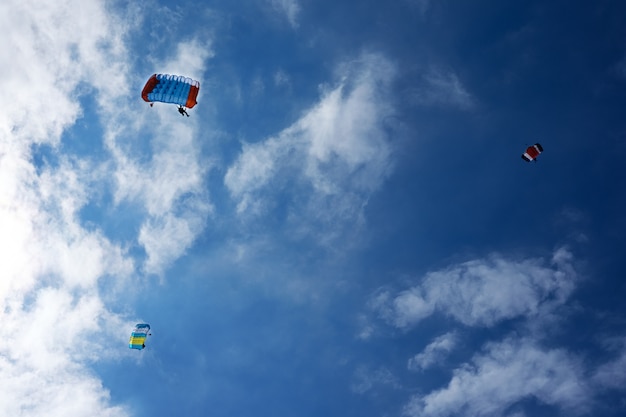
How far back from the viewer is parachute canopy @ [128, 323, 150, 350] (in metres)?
64.4

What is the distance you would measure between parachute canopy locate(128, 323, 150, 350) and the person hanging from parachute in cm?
3021

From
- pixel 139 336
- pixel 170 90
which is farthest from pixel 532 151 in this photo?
pixel 139 336

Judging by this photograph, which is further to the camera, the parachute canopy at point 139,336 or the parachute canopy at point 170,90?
the parachute canopy at point 139,336

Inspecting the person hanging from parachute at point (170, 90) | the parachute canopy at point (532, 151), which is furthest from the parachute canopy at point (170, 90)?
the parachute canopy at point (532, 151)

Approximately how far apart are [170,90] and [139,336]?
107ft

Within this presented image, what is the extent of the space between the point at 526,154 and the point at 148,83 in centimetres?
4522

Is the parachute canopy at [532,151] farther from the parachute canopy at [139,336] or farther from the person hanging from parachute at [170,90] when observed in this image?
the parachute canopy at [139,336]

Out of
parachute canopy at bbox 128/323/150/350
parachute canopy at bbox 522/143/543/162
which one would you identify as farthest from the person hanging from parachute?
parachute canopy at bbox 522/143/543/162

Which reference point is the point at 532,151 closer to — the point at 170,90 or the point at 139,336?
the point at 170,90

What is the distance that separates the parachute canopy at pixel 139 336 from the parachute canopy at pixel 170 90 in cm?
3022

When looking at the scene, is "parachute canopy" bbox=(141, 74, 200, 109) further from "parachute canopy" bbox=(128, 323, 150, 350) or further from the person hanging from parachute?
"parachute canopy" bbox=(128, 323, 150, 350)

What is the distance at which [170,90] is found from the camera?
5378 cm

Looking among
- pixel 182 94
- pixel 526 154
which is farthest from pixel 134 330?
pixel 526 154

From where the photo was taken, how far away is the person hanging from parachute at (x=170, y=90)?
5369 cm
